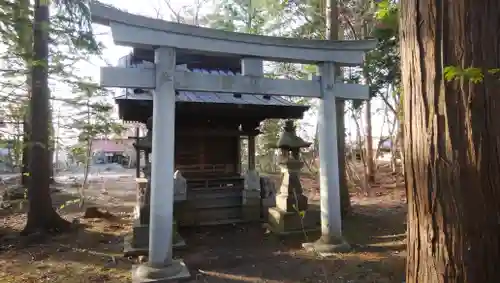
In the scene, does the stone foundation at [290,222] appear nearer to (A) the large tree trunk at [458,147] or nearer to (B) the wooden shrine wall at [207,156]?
(B) the wooden shrine wall at [207,156]

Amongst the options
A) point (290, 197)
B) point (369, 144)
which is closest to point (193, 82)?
point (290, 197)

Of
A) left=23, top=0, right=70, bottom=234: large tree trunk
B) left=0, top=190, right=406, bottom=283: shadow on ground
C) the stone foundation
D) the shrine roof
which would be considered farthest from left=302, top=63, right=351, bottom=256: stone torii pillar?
left=23, top=0, right=70, bottom=234: large tree trunk

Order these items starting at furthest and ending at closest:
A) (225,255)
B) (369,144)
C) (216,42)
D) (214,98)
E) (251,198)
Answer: (369,144) → (251,198) → (214,98) → (225,255) → (216,42)

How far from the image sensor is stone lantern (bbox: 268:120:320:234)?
7.52 metres

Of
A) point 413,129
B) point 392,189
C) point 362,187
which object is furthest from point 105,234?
point 392,189

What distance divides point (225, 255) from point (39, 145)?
188 inches

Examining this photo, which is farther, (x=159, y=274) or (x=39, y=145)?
(x=39, y=145)

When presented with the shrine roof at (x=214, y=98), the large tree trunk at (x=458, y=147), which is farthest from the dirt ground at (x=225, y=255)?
Answer: the shrine roof at (x=214, y=98)

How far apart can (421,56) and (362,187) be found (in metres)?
12.2

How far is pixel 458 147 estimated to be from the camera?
1639 mm

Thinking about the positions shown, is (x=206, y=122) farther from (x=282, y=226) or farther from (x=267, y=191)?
(x=282, y=226)

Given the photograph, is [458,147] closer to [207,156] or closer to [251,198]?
[251,198]

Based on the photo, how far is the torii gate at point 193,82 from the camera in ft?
14.4

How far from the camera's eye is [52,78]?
858 cm
